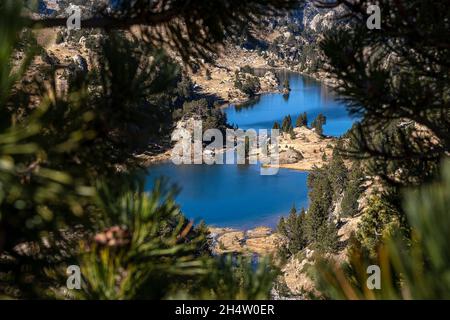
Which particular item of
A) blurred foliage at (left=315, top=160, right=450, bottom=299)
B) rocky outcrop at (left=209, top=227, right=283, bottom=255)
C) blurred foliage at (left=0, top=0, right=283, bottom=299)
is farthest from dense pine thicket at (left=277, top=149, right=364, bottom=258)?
blurred foliage at (left=315, top=160, right=450, bottom=299)

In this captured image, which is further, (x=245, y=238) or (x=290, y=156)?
(x=290, y=156)

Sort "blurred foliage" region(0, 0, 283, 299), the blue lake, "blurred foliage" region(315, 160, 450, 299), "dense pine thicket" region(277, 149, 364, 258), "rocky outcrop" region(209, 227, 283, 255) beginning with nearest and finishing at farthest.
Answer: "blurred foliage" region(315, 160, 450, 299)
"blurred foliage" region(0, 0, 283, 299)
"dense pine thicket" region(277, 149, 364, 258)
"rocky outcrop" region(209, 227, 283, 255)
the blue lake

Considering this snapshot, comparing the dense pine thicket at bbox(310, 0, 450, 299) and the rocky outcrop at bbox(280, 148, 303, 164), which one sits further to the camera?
the rocky outcrop at bbox(280, 148, 303, 164)

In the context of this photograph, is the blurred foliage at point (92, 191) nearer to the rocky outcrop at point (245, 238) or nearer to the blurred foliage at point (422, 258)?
the blurred foliage at point (422, 258)

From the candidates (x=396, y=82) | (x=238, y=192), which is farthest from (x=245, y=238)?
(x=396, y=82)

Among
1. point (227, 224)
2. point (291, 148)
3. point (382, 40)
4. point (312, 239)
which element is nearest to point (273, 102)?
point (291, 148)

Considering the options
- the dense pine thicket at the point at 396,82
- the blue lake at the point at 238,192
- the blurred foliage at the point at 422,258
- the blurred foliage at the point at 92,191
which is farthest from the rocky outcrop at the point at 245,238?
the blurred foliage at the point at 422,258

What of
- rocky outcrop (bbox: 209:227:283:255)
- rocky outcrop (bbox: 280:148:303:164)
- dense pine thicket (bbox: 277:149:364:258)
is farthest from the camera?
rocky outcrop (bbox: 280:148:303:164)

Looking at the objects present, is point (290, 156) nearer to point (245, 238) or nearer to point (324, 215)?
point (245, 238)

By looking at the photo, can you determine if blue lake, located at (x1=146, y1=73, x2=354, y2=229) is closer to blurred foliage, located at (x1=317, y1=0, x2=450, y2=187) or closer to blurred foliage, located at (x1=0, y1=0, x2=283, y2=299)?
blurred foliage, located at (x1=317, y1=0, x2=450, y2=187)

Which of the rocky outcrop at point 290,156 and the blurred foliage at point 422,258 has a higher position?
the rocky outcrop at point 290,156

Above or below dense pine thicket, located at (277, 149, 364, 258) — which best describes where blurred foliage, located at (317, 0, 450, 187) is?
above

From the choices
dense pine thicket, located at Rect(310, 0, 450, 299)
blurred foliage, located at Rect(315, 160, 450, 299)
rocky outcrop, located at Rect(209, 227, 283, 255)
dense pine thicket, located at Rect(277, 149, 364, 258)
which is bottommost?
rocky outcrop, located at Rect(209, 227, 283, 255)
